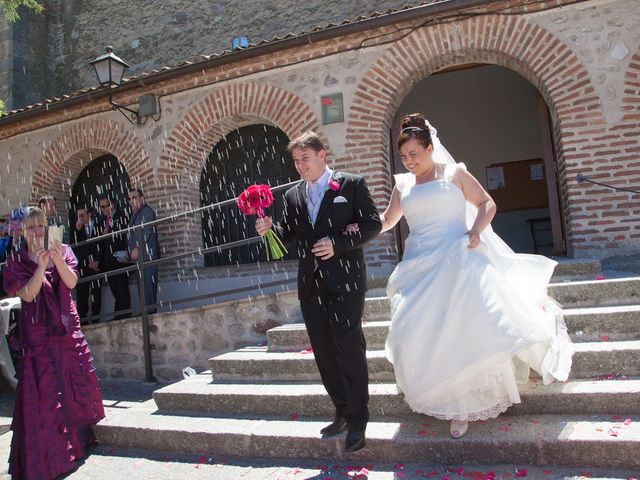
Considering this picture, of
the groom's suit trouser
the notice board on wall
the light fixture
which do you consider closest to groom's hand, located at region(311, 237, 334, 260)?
the groom's suit trouser

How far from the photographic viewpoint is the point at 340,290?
2.98m

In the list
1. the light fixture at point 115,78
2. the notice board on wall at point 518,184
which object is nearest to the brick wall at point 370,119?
the light fixture at point 115,78

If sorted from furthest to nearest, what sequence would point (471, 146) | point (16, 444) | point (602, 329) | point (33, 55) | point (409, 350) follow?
point (33, 55), point (471, 146), point (602, 329), point (16, 444), point (409, 350)

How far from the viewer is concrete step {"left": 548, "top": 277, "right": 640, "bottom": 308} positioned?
164 inches

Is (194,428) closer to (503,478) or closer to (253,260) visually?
(503,478)

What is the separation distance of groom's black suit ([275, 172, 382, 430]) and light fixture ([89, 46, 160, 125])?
5542 millimetres

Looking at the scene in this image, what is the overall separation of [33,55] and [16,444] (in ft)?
35.5

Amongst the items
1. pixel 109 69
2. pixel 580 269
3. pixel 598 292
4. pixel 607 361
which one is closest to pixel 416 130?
pixel 607 361

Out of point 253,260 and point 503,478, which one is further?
point 253,260

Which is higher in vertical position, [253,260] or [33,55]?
[33,55]

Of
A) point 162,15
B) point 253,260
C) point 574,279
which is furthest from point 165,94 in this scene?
point 574,279

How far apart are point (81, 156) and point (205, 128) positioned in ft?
8.21

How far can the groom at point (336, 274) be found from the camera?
2957mm

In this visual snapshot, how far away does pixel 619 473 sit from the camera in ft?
8.69
